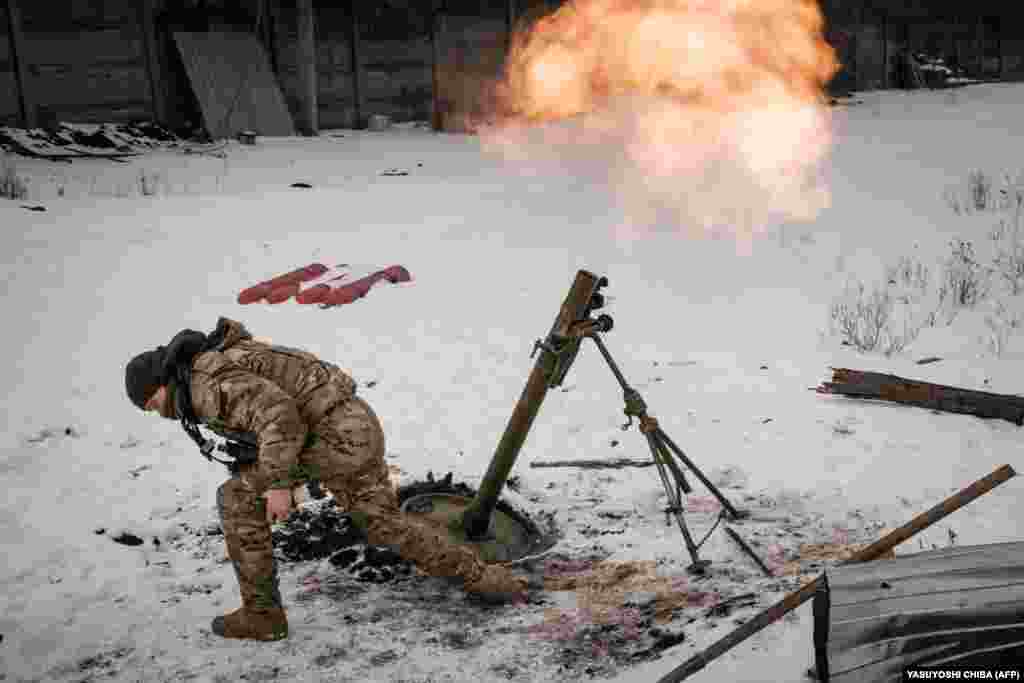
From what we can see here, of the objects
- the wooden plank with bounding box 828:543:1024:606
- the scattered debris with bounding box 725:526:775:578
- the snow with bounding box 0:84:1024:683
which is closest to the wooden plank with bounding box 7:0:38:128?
the snow with bounding box 0:84:1024:683

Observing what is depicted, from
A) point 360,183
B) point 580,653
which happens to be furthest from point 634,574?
point 360,183

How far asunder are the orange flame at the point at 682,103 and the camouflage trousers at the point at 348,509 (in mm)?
7403

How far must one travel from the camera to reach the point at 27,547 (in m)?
5.20

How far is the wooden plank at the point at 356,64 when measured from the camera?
17984mm

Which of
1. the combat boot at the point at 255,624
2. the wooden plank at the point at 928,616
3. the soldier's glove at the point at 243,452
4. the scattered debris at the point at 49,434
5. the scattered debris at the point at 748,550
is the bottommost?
the combat boot at the point at 255,624

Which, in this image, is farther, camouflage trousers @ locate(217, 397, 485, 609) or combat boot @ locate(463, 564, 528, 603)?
combat boot @ locate(463, 564, 528, 603)

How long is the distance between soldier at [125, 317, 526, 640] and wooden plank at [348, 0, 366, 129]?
15029mm

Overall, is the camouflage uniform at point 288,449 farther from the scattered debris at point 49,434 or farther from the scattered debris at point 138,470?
A: the scattered debris at point 49,434

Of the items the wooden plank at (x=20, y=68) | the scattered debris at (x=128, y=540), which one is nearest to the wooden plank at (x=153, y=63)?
the wooden plank at (x=20, y=68)

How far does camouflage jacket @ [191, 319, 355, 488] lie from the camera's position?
3.85 meters

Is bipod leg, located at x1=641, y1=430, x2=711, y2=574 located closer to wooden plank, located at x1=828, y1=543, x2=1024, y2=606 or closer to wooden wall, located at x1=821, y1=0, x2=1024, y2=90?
wooden plank, located at x1=828, y1=543, x2=1024, y2=606

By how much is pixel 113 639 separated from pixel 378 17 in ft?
52.9

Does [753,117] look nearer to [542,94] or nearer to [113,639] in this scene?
[542,94]

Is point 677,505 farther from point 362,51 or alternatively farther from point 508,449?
point 362,51
